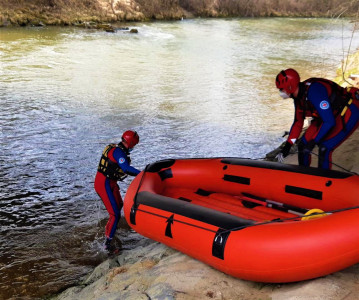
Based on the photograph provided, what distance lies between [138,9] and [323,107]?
67.7 ft

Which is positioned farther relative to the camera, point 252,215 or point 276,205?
point 276,205

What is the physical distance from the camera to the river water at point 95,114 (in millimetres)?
3992

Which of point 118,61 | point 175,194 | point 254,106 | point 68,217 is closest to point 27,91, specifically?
point 118,61

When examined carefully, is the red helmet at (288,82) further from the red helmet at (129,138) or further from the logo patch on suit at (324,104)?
the red helmet at (129,138)

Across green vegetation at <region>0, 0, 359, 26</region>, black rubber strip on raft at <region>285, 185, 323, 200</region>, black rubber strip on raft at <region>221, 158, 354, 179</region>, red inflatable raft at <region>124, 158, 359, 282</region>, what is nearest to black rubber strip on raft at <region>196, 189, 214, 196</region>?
red inflatable raft at <region>124, 158, 359, 282</region>

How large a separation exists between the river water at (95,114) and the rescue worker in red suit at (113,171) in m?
0.33

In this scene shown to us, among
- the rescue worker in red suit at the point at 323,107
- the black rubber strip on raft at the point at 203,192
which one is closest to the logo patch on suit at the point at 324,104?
the rescue worker in red suit at the point at 323,107

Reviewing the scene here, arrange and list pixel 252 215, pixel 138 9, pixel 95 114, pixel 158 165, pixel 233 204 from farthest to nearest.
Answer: pixel 138 9 → pixel 95 114 → pixel 158 165 → pixel 233 204 → pixel 252 215

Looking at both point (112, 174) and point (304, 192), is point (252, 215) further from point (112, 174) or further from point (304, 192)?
point (112, 174)

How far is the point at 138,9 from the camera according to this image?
22.5 metres

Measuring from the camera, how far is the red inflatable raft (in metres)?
2.32

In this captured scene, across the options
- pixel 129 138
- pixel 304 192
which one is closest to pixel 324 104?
pixel 304 192

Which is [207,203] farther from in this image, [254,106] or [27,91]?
[27,91]

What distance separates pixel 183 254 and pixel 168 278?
0.40m
